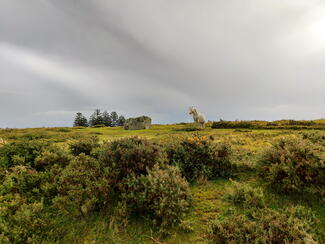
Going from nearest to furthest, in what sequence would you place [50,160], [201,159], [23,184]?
1. [23,184]
2. [201,159]
3. [50,160]

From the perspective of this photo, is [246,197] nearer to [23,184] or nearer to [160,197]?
[160,197]

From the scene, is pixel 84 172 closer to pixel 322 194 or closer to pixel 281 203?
pixel 281 203

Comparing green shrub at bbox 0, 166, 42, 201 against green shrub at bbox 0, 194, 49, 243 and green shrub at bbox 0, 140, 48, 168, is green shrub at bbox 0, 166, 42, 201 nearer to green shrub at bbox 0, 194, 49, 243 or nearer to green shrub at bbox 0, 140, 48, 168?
green shrub at bbox 0, 194, 49, 243

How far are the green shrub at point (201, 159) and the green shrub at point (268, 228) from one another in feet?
8.47

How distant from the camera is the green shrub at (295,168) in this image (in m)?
4.69

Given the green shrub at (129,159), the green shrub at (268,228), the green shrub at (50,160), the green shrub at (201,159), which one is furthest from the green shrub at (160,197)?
the green shrub at (50,160)

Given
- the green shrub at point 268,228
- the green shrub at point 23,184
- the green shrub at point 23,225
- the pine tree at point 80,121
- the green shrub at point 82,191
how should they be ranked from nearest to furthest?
the green shrub at point 268,228 → the green shrub at point 23,225 → the green shrub at point 82,191 → the green shrub at point 23,184 → the pine tree at point 80,121

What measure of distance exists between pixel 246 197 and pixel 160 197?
87.0 inches

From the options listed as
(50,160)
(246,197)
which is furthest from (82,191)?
(246,197)

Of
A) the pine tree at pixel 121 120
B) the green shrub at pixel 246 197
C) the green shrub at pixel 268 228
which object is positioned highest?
the pine tree at pixel 121 120

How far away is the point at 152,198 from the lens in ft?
14.7

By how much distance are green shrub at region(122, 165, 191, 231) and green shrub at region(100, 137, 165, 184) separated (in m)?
0.48

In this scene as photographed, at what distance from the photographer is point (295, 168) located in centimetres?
483

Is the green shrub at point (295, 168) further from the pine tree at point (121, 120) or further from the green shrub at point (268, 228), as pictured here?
the pine tree at point (121, 120)
